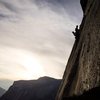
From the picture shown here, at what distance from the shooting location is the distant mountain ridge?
181 feet

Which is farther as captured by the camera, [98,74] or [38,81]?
[38,81]

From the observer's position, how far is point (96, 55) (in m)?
5.32

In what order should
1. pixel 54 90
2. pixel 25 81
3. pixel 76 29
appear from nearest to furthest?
1. pixel 76 29
2. pixel 54 90
3. pixel 25 81

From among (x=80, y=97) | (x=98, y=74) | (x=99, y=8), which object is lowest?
(x=80, y=97)

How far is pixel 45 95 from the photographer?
54812 mm

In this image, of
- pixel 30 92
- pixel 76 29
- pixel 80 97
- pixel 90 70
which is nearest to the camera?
pixel 80 97

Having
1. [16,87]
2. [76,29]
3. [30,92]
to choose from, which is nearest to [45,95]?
[30,92]

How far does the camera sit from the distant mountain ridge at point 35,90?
55031 mm

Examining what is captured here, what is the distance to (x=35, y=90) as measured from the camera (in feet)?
193

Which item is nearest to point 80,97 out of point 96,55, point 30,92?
point 96,55

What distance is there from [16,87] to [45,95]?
21074 mm

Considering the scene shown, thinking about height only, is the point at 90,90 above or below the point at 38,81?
below

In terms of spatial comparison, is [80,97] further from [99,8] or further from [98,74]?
[99,8]

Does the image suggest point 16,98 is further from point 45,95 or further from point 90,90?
point 90,90
